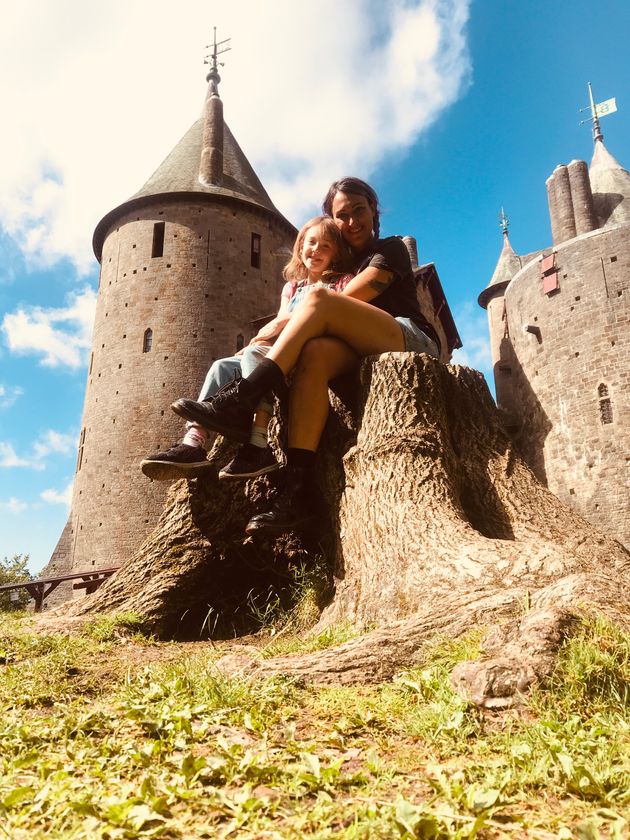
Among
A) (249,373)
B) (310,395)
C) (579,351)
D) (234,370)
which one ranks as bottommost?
(310,395)

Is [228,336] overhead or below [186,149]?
below

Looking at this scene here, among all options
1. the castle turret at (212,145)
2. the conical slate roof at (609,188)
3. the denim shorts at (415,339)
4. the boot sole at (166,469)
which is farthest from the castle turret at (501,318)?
the boot sole at (166,469)

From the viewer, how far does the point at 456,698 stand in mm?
2133

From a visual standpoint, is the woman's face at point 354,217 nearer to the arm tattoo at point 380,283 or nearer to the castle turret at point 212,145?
the arm tattoo at point 380,283

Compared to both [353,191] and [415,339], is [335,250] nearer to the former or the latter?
[353,191]

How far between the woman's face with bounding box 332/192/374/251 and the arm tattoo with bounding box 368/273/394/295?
48 cm

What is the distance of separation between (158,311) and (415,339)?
64.0 feet

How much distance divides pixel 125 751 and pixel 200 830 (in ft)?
1.60

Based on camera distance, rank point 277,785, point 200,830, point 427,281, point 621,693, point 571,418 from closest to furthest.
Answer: point 200,830 → point 277,785 → point 621,693 → point 571,418 → point 427,281

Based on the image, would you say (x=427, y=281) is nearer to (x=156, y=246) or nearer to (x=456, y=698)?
(x=156, y=246)

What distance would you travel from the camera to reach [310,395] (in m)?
4.05

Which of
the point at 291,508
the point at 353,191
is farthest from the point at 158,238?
the point at 291,508

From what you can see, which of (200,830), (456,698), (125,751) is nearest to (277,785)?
(200,830)

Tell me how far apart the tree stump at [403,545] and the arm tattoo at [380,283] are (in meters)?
0.50
